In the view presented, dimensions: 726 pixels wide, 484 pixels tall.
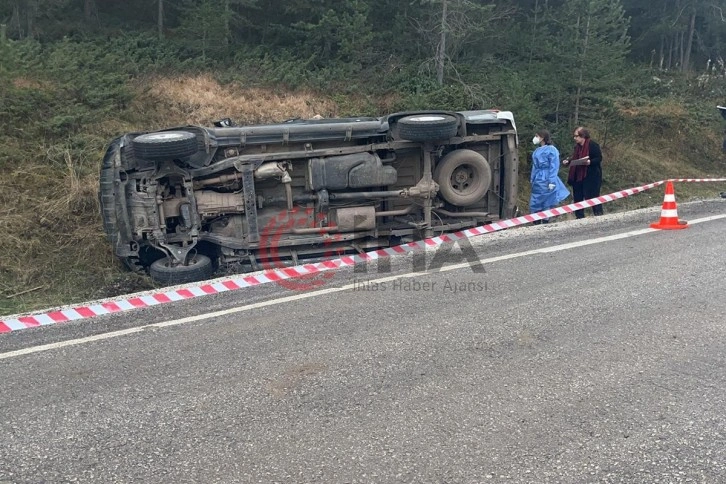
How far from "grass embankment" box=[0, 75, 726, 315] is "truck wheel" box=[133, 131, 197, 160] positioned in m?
1.57

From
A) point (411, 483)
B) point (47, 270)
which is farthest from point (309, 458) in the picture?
point (47, 270)

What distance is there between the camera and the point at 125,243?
7.59 meters

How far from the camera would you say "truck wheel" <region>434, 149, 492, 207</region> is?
27.5 ft

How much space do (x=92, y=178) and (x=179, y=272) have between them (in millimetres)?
2968

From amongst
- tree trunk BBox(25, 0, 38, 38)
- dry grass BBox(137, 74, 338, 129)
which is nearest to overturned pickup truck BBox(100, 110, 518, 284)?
dry grass BBox(137, 74, 338, 129)

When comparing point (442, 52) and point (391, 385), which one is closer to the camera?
point (391, 385)

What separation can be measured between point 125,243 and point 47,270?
112 cm

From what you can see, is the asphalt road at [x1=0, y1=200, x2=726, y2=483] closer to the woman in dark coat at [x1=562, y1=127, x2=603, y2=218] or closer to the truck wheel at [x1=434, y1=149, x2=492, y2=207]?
the truck wheel at [x1=434, y1=149, x2=492, y2=207]

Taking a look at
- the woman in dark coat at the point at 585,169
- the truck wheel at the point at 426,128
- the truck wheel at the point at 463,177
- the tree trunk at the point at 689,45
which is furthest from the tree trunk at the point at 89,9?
the tree trunk at the point at 689,45

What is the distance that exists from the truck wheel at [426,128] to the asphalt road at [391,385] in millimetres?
2150

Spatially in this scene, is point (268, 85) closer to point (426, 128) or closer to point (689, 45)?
point (426, 128)

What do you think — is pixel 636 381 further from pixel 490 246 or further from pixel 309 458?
pixel 490 246

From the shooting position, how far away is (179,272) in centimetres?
732

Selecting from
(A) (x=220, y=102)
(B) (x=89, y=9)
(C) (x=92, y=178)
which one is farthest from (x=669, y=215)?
(B) (x=89, y=9)
